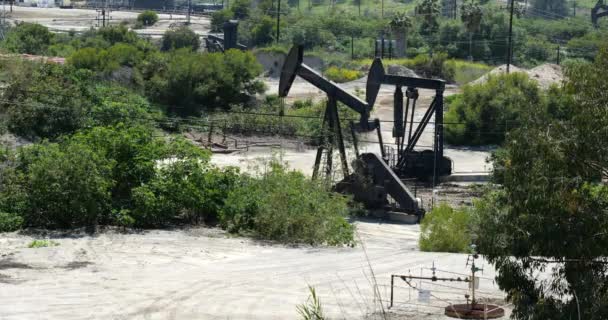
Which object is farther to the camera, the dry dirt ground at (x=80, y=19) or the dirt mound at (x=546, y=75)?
the dry dirt ground at (x=80, y=19)

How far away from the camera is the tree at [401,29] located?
92375mm

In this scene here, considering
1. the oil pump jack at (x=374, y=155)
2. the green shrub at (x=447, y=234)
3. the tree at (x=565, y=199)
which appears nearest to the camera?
the tree at (x=565, y=199)

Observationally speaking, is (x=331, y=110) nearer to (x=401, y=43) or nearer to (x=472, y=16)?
(x=472, y=16)

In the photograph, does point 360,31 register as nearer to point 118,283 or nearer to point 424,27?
point 424,27

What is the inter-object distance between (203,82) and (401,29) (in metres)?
35.9

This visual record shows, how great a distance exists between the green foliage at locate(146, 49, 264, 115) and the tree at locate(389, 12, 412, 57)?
30617mm

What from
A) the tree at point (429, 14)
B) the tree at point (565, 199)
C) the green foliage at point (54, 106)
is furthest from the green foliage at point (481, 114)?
the tree at point (429, 14)

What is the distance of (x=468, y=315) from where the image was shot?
2016cm

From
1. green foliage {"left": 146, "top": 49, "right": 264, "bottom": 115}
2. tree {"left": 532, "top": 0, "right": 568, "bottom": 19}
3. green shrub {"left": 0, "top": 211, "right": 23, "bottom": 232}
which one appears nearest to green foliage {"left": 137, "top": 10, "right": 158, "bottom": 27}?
green foliage {"left": 146, "top": 49, "right": 264, "bottom": 115}

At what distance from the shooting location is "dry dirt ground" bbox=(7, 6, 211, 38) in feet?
407

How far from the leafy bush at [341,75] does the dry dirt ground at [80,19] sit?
38412 millimetres

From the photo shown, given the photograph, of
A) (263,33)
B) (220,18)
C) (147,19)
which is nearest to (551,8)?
(220,18)

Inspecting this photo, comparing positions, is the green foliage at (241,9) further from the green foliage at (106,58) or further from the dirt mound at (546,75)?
the green foliage at (106,58)

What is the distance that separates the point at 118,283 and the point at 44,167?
293 inches
